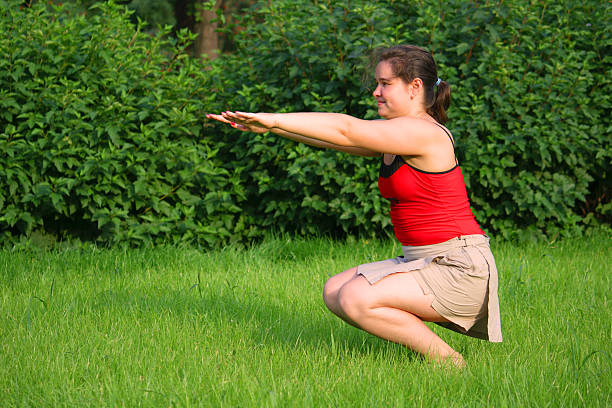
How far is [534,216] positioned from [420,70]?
3.53 meters

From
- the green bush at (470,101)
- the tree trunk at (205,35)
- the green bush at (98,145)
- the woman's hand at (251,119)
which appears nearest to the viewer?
the woman's hand at (251,119)

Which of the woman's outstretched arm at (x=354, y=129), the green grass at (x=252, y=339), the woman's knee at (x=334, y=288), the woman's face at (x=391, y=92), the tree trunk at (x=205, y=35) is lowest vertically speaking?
the green grass at (x=252, y=339)

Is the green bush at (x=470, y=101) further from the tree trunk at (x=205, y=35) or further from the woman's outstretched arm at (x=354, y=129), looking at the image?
the tree trunk at (x=205, y=35)

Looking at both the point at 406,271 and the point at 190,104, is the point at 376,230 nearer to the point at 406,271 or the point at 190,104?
the point at 190,104

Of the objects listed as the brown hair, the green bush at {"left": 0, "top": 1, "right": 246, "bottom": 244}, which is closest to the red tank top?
the brown hair

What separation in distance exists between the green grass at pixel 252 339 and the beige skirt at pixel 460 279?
0.23 meters

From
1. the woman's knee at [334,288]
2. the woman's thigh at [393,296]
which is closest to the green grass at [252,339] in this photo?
the woman's knee at [334,288]

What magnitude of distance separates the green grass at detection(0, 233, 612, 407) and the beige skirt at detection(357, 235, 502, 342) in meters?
0.23

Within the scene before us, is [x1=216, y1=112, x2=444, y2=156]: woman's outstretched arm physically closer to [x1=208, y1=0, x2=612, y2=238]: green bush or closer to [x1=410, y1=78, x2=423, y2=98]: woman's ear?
[x1=410, y1=78, x2=423, y2=98]: woman's ear

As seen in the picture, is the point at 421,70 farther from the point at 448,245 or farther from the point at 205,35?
the point at 205,35

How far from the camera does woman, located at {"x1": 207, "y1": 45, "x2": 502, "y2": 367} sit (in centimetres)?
314

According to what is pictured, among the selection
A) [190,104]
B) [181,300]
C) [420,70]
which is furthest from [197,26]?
[420,70]

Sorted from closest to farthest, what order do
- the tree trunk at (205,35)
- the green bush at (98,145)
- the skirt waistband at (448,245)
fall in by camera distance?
1. the skirt waistband at (448,245)
2. the green bush at (98,145)
3. the tree trunk at (205,35)

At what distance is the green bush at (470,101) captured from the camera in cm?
599
